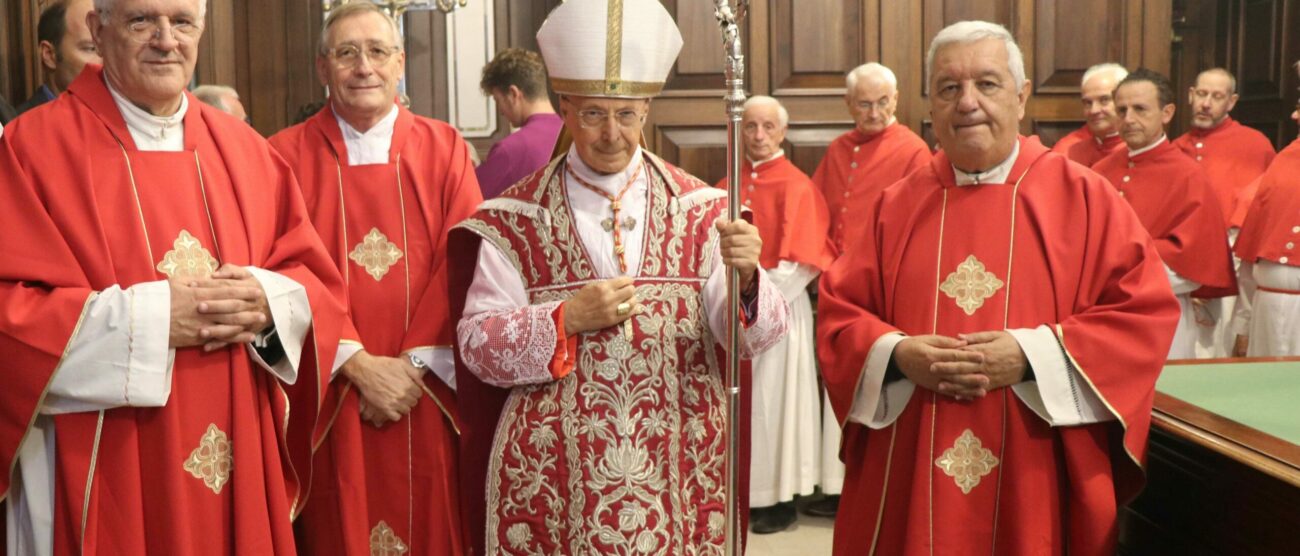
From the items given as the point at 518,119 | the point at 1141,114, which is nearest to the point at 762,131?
the point at 518,119

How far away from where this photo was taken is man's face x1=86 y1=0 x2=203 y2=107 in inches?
112

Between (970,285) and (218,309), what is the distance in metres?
1.65

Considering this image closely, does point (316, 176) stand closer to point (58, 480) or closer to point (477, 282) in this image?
point (477, 282)

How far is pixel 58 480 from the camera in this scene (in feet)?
8.96

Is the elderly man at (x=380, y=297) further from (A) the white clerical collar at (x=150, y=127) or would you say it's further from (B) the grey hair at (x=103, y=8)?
(B) the grey hair at (x=103, y=8)

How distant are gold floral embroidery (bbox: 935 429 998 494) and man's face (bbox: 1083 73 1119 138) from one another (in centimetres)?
450

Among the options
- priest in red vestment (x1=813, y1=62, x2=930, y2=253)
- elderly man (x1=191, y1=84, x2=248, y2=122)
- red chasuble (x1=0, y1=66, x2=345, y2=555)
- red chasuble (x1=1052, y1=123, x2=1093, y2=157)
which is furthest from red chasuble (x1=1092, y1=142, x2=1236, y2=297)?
red chasuble (x1=0, y1=66, x2=345, y2=555)

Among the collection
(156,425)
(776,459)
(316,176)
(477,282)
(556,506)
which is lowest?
(776,459)

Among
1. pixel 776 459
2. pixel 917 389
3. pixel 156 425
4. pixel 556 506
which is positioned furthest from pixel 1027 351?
pixel 776 459

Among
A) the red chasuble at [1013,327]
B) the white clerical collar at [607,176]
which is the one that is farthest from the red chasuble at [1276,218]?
the white clerical collar at [607,176]

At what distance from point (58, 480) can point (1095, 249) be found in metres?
2.26

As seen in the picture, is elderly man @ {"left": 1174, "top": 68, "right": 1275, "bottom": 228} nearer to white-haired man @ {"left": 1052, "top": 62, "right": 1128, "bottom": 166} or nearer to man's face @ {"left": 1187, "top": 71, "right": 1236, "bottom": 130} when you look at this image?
man's face @ {"left": 1187, "top": 71, "right": 1236, "bottom": 130}

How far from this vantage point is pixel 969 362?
283 centimetres

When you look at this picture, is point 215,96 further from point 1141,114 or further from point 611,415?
point 1141,114
